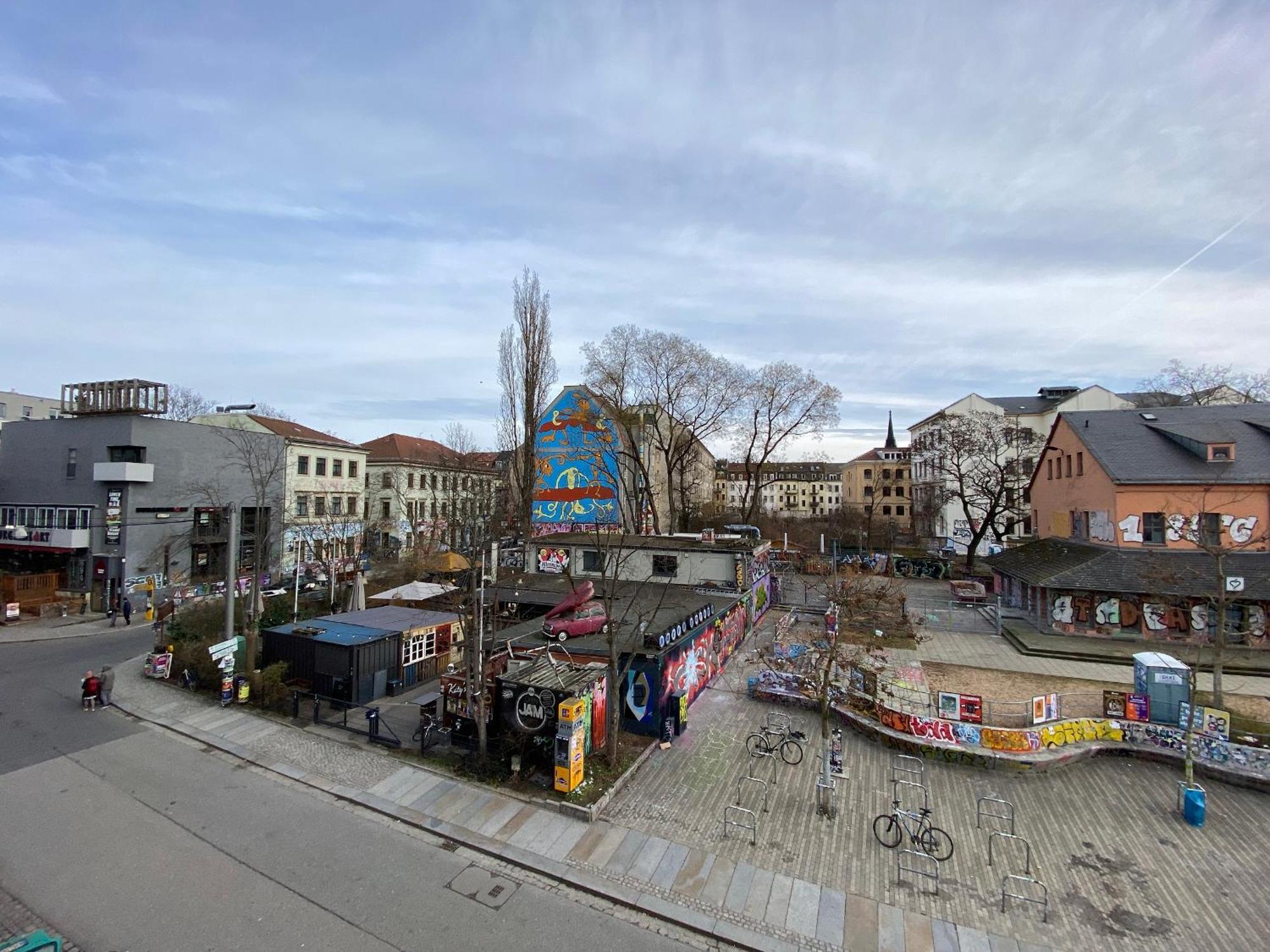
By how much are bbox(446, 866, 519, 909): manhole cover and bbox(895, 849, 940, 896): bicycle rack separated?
6.09m

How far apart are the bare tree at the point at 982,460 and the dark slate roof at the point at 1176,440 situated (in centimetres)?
1386

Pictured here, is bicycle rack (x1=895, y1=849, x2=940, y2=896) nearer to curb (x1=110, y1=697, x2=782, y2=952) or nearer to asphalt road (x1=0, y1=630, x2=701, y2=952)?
curb (x1=110, y1=697, x2=782, y2=952)

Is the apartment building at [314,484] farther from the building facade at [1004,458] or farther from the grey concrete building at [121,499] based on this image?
the building facade at [1004,458]

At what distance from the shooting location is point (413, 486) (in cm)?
4959

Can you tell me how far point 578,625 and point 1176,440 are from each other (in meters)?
27.8

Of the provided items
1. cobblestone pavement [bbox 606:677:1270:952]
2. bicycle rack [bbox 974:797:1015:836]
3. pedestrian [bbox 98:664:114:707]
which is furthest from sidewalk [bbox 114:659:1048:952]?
Result: pedestrian [bbox 98:664:114:707]

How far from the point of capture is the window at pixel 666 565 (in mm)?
25578

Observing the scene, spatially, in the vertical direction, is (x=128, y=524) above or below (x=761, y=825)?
above

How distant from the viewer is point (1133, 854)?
1000 cm

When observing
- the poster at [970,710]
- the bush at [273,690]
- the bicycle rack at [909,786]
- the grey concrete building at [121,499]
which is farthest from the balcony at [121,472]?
the poster at [970,710]

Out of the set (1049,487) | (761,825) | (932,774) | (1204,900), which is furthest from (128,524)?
(1049,487)

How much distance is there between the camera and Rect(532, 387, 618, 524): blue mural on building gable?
38562mm

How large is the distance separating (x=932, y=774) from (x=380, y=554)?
40.0 meters

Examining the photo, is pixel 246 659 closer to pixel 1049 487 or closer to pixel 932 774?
pixel 932 774
